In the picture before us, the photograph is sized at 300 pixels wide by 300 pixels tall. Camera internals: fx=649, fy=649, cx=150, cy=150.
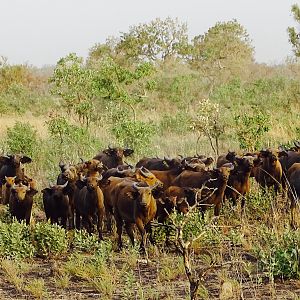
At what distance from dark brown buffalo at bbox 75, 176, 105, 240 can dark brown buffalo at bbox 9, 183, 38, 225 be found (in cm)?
97

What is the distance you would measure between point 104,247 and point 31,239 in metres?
1.75

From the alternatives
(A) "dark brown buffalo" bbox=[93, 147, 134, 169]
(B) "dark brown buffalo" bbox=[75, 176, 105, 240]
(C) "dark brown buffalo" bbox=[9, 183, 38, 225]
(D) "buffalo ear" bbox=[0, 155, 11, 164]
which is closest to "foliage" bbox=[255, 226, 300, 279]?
(B) "dark brown buffalo" bbox=[75, 176, 105, 240]

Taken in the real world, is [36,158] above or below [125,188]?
above

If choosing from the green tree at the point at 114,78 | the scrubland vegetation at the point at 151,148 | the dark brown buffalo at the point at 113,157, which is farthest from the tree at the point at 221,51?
the dark brown buffalo at the point at 113,157

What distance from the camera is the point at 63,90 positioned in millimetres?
22453

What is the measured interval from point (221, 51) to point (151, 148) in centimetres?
3036

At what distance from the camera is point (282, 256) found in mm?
8852

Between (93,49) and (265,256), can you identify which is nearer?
(265,256)

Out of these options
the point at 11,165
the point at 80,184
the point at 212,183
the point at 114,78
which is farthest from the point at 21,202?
the point at 114,78

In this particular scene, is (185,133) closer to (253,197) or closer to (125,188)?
(253,197)

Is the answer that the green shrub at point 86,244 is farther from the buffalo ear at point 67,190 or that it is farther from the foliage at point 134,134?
the foliage at point 134,134

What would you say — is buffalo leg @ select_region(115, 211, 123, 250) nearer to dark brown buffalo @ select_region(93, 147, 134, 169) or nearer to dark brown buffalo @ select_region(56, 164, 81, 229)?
dark brown buffalo @ select_region(56, 164, 81, 229)

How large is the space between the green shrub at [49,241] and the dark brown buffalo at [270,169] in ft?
16.9

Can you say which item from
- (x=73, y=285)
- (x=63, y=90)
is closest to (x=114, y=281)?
(x=73, y=285)
